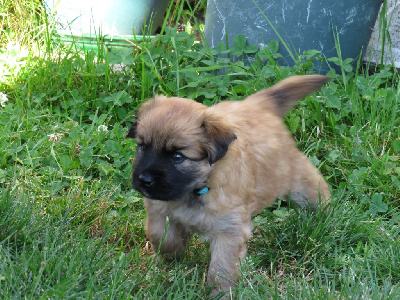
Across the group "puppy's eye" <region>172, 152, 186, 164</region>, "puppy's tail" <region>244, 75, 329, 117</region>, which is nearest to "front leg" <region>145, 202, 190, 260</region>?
"puppy's eye" <region>172, 152, 186, 164</region>

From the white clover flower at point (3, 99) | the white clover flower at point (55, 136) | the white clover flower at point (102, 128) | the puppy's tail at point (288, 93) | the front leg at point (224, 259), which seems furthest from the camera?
the white clover flower at point (3, 99)

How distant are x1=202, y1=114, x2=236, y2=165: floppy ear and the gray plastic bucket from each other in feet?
6.19

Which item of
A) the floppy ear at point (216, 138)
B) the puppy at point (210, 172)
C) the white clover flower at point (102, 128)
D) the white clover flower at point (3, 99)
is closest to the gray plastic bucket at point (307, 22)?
the white clover flower at point (102, 128)

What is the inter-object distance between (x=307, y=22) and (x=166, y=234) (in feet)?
7.16

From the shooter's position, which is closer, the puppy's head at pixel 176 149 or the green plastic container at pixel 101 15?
the puppy's head at pixel 176 149

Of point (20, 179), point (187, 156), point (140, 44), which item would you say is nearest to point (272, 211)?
point (187, 156)

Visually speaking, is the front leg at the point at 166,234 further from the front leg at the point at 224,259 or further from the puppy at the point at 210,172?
the front leg at the point at 224,259

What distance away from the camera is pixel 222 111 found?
3.21 meters

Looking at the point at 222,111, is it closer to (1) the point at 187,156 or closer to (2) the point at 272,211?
(1) the point at 187,156

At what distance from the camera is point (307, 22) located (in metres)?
4.57

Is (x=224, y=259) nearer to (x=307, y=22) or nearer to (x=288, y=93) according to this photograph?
(x=288, y=93)

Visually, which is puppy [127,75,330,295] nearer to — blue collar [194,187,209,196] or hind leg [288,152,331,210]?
blue collar [194,187,209,196]

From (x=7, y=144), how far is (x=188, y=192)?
1554mm

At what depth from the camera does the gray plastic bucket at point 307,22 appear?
4.53 m
